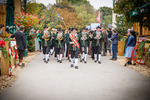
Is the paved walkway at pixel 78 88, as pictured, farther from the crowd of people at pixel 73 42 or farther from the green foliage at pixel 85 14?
the green foliage at pixel 85 14

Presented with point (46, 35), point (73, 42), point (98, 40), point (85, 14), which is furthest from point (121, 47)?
point (85, 14)

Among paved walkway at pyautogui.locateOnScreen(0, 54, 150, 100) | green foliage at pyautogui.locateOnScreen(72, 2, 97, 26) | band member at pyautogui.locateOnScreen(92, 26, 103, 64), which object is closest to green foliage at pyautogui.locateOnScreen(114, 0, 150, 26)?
band member at pyautogui.locateOnScreen(92, 26, 103, 64)

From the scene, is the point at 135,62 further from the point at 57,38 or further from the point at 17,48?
A: the point at 17,48

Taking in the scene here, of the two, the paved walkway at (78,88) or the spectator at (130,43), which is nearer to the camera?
the paved walkway at (78,88)

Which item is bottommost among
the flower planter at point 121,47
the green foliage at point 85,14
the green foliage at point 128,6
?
the flower planter at point 121,47

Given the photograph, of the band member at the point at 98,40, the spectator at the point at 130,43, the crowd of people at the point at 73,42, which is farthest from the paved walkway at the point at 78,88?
the band member at the point at 98,40

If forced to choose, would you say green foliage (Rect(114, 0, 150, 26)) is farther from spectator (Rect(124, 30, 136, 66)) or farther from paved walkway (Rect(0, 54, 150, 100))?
paved walkway (Rect(0, 54, 150, 100))

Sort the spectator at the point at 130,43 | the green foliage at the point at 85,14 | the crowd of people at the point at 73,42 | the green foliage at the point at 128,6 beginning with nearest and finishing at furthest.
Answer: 1. the crowd of people at the point at 73,42
2. the spectator at the point at 130,43
3. the green foliage at the point at 128,6
4. the green foliage at the point at 85,14

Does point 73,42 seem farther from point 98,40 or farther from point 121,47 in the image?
point 121,47

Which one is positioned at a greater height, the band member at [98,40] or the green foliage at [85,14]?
the green foliage at [85,14]

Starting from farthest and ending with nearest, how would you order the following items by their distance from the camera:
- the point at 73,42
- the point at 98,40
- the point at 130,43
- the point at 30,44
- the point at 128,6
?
the point at 30,44, the point at 128,6, the point at 98,40, the point at 130,43, the point at 73,42

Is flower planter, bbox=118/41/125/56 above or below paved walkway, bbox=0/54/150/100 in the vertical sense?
above

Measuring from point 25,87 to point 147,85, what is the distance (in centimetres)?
373

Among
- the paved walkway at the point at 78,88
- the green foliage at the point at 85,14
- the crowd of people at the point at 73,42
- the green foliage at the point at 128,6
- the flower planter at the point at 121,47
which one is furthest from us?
the green foliage at the point at 85,14
